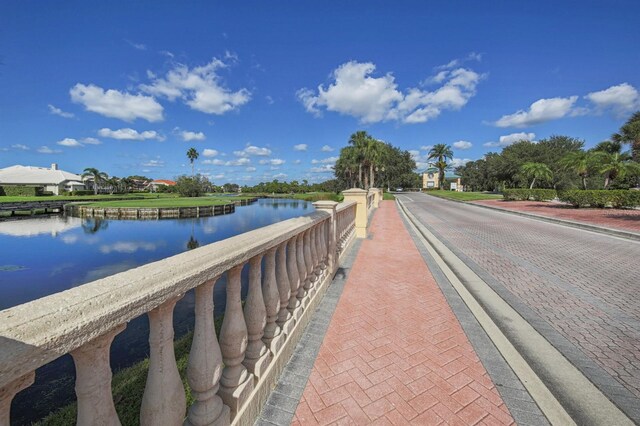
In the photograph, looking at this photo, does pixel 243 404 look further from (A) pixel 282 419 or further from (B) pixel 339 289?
(B) pixel 339 289

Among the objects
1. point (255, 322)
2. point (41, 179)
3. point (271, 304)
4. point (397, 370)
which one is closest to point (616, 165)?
point (397, 370)

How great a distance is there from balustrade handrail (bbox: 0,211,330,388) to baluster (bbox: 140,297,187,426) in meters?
0.13

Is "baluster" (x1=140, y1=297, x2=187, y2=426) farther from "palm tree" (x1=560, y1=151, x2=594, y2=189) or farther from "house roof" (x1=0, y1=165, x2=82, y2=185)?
"house roof" (x1=0, y1=165, x2=82, y2=185)

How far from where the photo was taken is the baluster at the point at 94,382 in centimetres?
100

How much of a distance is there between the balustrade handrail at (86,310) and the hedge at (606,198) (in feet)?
92.2

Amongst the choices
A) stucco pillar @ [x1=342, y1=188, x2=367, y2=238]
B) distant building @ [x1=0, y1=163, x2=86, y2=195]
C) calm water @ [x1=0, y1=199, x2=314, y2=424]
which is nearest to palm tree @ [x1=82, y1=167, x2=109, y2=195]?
distant building @ [x1=0, y1=163, x2=86, y2=195]

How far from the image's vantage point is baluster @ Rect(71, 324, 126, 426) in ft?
3.29

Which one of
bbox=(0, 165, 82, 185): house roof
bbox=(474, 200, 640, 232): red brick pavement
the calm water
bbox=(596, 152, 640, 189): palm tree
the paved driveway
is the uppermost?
bbox=(0, 165, 82, 185): house roof

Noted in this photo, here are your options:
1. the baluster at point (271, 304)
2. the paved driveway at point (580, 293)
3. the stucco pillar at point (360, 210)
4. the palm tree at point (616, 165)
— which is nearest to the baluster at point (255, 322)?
the baluster at point (271, 304)

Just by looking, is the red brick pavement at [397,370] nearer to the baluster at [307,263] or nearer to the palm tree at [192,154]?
the baluster at [307,263]

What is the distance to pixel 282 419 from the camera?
2.24 m

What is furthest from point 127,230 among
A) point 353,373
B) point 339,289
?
point 353,373

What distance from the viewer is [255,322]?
234 cm

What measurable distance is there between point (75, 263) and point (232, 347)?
1962 cm
